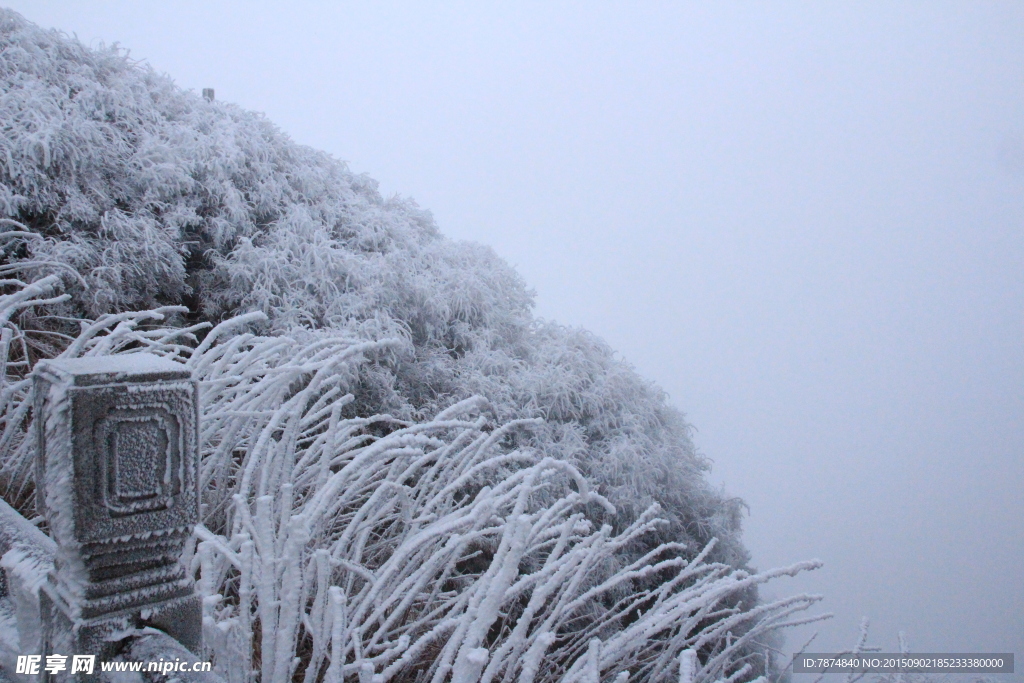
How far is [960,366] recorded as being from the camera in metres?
16.6

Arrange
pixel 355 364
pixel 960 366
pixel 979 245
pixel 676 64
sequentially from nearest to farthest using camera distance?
pixel 355 364
pixel 960 366
pixel 979 245
pixel 676 64

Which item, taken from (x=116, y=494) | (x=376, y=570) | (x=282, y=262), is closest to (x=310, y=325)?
(x=282, y=262)

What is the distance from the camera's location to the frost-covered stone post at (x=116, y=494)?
0.67 m

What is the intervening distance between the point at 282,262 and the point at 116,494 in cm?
180

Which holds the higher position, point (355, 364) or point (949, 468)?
point (355, 364)

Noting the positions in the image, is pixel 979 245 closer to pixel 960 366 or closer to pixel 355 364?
pixel 960 366

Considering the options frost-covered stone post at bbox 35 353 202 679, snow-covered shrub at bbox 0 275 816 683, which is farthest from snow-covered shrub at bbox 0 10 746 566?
frost-covered stone post at bbox 35 353 202 679

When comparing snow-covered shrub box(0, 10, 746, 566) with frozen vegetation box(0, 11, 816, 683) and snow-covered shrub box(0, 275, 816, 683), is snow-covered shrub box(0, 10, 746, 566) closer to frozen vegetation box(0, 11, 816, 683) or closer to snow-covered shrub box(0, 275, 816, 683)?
frozen vegetation box(0, 11, 816, 683)

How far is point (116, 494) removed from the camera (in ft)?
2.27

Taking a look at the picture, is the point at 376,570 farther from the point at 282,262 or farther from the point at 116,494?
the point at 282,262

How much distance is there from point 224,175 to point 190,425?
81.5 inches

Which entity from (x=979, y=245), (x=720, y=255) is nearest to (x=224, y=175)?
(x=979, y=245)

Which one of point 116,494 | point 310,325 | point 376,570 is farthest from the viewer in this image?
point 310,325

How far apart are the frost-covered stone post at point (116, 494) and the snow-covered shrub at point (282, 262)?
1.51 m
